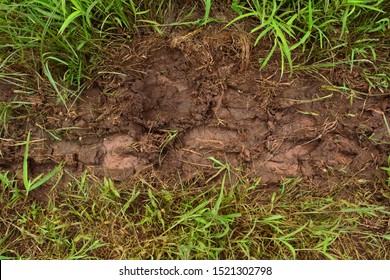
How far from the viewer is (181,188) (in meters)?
1.61

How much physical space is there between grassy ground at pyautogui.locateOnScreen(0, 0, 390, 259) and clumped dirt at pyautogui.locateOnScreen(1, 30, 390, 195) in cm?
6

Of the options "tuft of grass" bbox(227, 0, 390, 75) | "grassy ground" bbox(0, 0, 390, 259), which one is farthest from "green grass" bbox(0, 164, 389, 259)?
"tuft of grass" bbox(227, 0, 390, 75)

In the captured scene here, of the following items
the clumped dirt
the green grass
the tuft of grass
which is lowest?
the green grass

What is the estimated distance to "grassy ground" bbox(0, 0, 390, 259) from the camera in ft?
5.16

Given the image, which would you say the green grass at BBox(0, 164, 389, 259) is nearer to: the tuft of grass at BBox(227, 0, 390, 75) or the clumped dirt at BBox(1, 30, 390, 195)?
the clumped dirt at BBox(1, 30, 390, 195)

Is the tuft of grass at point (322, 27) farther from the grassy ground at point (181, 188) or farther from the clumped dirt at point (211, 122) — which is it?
the clumped dirt at point (211, 122)

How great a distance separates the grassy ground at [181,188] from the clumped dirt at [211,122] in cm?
6

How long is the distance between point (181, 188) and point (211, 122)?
1.04 feet

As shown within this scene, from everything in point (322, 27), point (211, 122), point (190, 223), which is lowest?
point (190, 223)

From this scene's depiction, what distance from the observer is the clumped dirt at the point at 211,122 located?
5.31ft

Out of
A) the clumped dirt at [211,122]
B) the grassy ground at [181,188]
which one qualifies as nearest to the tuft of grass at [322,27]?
the grassy ground at [181,188]

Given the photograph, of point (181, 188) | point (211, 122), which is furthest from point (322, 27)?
point (181, 188)

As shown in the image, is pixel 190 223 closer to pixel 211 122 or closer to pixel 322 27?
pixel 211 122
